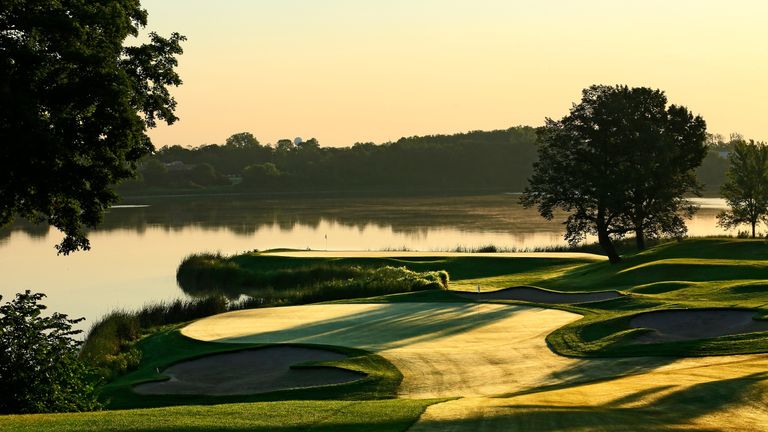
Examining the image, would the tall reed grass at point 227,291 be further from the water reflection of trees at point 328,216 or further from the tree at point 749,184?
the water reflection of trees at point 328,216

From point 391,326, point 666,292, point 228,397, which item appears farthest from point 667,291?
point 228,397

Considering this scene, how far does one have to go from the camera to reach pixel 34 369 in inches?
783

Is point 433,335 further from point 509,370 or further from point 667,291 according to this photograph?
point 667,291

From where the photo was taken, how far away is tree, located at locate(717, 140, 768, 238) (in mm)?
74000

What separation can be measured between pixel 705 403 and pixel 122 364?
19025mm

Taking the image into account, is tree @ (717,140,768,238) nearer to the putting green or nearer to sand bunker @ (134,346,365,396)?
the putting green

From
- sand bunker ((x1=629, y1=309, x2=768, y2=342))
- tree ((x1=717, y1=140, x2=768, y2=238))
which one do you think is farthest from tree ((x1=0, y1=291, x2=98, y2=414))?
tree ((x1=717, y1=140, x2=768, y2=238))

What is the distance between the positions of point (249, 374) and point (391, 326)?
841 cm

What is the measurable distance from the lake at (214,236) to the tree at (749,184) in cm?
1733

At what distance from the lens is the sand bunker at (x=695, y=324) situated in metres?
26.3

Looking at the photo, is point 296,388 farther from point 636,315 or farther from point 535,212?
point 535,212

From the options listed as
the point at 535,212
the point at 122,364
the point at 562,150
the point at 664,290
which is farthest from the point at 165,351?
the point at 535,212

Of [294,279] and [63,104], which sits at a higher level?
[63,104]

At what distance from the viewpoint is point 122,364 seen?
1142 inches
